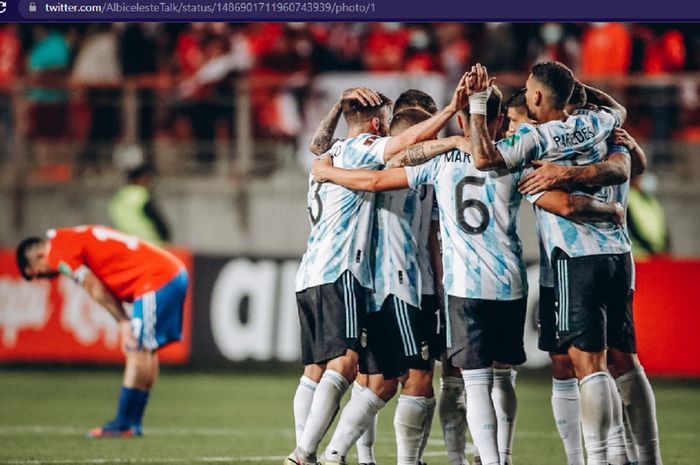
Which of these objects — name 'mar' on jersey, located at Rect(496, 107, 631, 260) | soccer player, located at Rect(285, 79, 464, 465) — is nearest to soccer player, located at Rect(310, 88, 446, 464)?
soccer player, located at Rect(285, 79, 464, 465)

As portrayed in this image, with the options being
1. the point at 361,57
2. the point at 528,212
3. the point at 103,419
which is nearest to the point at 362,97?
the point at 103,419

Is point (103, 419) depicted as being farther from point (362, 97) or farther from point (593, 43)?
point (593, 43)

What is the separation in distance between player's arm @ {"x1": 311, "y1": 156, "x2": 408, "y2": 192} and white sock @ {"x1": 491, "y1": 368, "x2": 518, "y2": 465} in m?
1.37

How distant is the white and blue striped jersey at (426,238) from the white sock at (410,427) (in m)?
0.75

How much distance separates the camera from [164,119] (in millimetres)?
17516

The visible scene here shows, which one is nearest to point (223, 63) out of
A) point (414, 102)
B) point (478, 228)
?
point (414, 102)

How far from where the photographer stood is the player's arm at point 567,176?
24.0 ft

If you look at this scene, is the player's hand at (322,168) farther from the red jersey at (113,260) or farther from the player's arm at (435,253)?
the red jersey at (113,260)

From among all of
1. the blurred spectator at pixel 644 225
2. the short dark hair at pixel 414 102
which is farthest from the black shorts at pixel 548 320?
the blurred spectator at pixel 644 225

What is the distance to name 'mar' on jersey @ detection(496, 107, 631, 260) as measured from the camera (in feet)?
23.8

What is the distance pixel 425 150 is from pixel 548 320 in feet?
4.12

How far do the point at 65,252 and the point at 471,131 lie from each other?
4.57 m

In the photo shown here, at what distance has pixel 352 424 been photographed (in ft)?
25.4

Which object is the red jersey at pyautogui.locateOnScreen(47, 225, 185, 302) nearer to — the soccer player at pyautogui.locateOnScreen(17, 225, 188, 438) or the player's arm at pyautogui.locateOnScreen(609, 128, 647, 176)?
the soccer player at pyautogui.locateOnScreen(17, 225, 188, 438)
